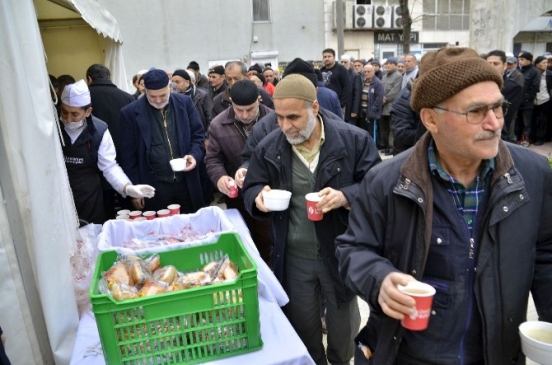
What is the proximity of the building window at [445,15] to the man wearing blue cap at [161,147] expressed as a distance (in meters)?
24.8

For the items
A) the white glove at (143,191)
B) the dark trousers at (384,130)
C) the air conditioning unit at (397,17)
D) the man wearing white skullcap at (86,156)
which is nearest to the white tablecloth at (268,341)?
the white glove at (143,191)

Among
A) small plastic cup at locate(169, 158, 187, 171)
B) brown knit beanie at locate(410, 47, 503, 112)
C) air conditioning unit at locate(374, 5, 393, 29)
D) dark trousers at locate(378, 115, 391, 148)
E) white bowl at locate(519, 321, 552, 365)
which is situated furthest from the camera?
air conditioning unit at locate(374, 5, 393, 29)

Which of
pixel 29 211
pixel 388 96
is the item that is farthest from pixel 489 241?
pixel 388 96

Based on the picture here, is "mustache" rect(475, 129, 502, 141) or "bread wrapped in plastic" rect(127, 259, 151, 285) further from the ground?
"mustache" rect(475, 129, 502, 141)

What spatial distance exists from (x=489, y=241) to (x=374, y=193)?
0.44m

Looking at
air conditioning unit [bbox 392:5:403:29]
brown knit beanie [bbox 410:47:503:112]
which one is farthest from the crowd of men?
air conditioning unit [bbox 392:5:403:29]

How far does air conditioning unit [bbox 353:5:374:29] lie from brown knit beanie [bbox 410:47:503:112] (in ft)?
76.6

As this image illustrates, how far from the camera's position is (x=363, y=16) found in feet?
75.5

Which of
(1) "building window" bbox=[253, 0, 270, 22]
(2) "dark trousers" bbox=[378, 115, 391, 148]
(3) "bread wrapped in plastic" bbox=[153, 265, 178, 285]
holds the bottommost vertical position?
(2) "dark trousers" bbox=[378, 115, 391, 148]

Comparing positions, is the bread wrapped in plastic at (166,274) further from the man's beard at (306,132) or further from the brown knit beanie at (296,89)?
the brown knit beanie at (296,89)

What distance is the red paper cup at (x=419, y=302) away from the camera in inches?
51.2

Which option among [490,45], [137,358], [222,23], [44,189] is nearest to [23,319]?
[44,189]

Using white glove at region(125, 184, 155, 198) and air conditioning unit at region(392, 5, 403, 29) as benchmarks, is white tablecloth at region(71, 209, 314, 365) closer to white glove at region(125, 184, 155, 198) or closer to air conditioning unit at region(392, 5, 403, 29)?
white glove at region(125, 184, 155, 198)

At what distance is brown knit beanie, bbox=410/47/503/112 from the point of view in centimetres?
139
